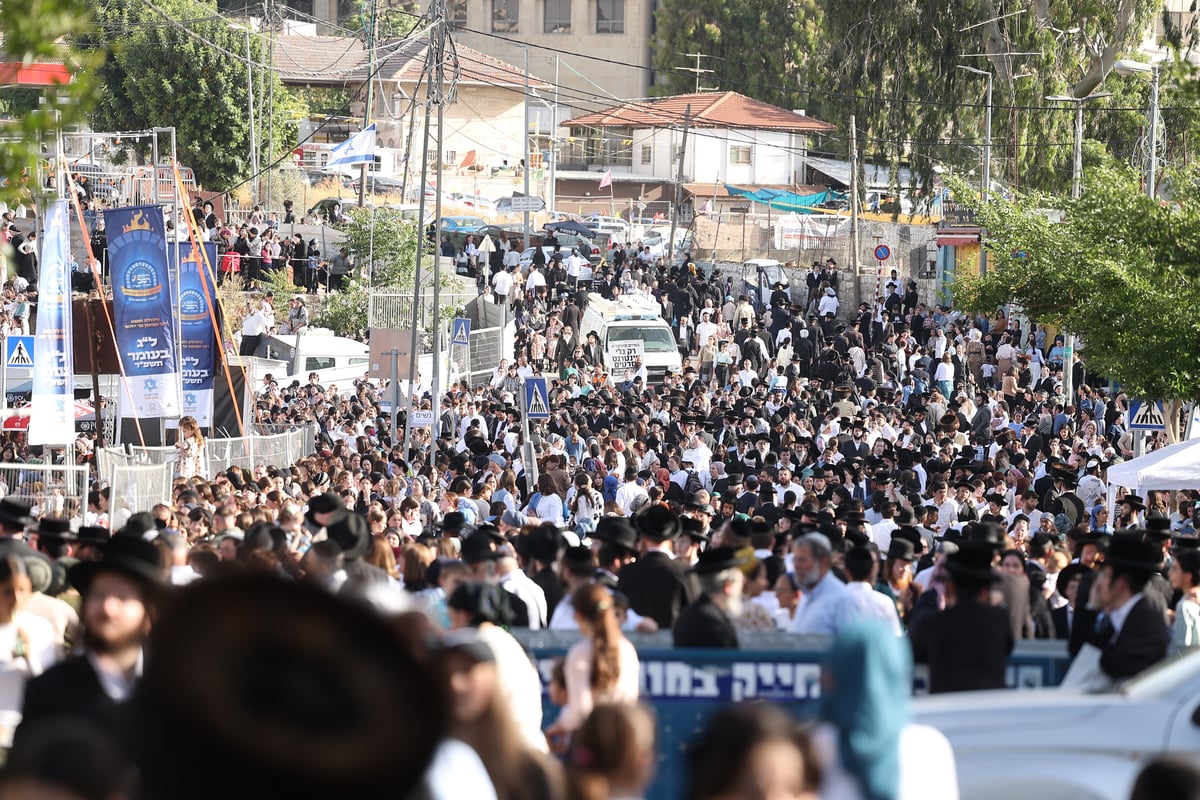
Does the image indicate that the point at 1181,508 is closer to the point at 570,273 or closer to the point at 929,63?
the point at 570,273

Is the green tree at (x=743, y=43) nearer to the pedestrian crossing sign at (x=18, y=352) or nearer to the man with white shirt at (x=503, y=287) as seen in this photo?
the man with white shirt at (x=503, y=287)

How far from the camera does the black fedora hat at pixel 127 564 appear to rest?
16.7ft

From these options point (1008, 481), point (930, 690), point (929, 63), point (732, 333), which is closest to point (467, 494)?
point (1008, 481)

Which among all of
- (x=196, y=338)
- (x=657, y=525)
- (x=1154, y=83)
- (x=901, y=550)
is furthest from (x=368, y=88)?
(x=657, y=525)

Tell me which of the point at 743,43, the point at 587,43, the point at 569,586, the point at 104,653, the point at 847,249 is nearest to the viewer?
the point at 104,653

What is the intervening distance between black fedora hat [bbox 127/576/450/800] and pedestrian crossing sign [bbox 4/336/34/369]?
16.9 meters

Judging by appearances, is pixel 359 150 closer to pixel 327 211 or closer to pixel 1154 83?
pixel 327 211

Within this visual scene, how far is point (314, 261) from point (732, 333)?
40.7 ft

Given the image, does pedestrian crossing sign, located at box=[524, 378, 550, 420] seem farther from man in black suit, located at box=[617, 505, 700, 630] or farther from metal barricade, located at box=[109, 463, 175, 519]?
man in black suit, located at box=[617, 505, 700, 630]

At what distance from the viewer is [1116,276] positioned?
21.7 meters

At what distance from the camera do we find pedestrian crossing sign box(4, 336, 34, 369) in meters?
18.2

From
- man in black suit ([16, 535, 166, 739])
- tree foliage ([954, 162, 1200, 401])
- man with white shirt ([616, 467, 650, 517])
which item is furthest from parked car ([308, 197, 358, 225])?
man in black suit ([16, 535, 166, 739])

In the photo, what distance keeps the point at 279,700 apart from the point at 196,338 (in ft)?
63.8

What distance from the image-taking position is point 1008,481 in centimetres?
1977
